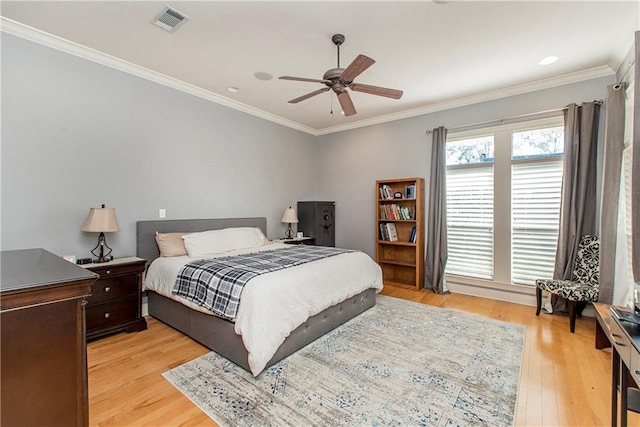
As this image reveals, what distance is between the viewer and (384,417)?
175 centimetres

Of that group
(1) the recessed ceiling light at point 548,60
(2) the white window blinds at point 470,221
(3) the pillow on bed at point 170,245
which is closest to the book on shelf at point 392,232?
(2) the white window blinds at point 470,221

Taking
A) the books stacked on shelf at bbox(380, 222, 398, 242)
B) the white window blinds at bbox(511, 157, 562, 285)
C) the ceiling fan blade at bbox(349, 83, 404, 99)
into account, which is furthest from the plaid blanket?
the white window blinds at bbox(511, 157, 562, 285)

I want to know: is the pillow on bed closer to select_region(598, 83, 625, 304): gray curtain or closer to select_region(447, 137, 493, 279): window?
select_region(447, 137, 493, 279): window

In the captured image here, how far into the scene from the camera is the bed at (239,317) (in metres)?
2.22

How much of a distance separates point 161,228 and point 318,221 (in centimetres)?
256

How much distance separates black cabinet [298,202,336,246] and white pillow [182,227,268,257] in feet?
4.04

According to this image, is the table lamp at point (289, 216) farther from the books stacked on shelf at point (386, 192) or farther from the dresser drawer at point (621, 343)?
the dresser drawer at point (621, 343)

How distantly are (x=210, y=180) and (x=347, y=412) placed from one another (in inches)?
131

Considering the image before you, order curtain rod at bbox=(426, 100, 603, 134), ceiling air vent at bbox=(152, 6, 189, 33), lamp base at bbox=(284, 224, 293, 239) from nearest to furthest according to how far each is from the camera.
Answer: ceiling air vent at bbox=(152, 6, 189, 33) < curtain rod at bbox=(426, 100, 603, 134) < lamp base at bbox=(284, 224, 293, 239)

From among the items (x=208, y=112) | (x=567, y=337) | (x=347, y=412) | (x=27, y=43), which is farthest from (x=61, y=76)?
(x=567, y=337)

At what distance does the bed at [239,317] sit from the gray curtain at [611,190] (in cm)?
222

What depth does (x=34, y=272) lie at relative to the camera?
3.80 ft

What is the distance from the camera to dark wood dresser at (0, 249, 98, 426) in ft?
3.09

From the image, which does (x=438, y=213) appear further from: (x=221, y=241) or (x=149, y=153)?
(x=149, y=153)
